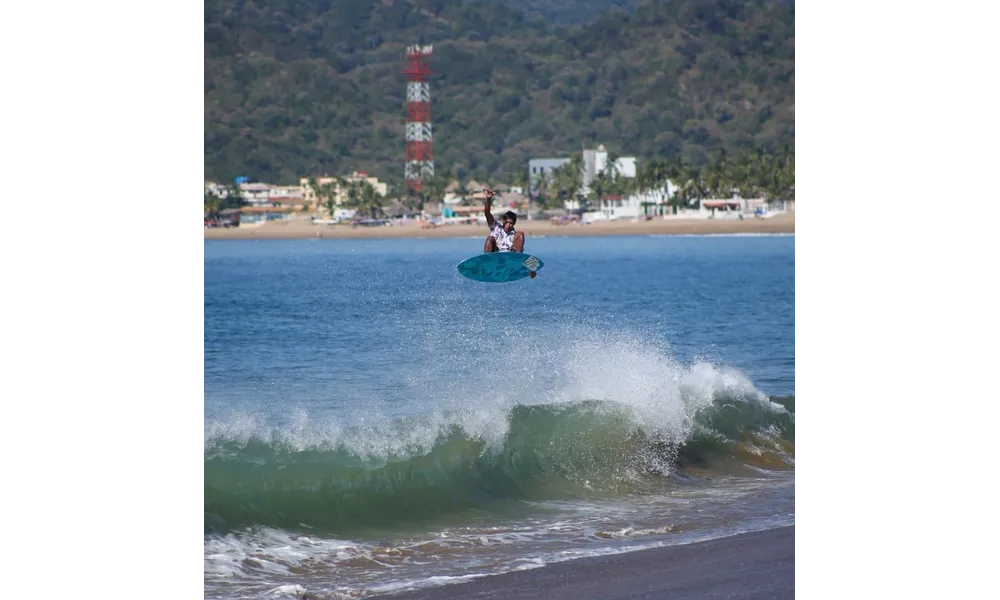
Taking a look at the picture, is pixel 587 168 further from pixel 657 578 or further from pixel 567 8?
pixel 657 578

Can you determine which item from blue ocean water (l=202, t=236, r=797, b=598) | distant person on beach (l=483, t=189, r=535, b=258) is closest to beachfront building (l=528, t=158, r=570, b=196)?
blue ocean water (l=202, t=236, r=797, b=598)

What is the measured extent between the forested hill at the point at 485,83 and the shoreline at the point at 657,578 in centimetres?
7548

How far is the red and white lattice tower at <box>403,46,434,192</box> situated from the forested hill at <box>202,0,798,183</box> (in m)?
1.44

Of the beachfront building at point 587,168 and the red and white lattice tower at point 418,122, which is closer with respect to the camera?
the beachfront building at point 587,168

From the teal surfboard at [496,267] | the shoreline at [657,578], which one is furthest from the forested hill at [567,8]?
the shoreline at [657,578]

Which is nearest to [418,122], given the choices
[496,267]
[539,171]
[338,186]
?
[338,186]

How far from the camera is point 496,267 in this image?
7188mm

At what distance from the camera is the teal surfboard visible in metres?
7.09

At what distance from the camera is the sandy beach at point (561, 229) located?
2628 inches

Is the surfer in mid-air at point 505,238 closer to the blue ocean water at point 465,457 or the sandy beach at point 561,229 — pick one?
the blue ocean water at point 465,457
